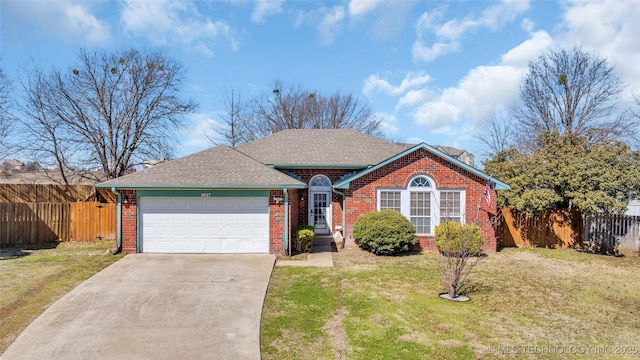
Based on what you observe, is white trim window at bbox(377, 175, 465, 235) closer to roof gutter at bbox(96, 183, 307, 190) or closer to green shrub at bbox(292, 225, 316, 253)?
green shrub at bbox(292, 225, 316, 253)

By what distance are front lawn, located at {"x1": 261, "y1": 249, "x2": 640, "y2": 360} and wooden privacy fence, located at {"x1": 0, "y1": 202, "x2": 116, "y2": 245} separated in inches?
378

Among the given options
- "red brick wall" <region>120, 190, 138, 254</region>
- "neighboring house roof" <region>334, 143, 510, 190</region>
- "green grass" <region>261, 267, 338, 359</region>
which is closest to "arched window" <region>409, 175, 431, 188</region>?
"neighboring house roof" <region>334, 143, 510, 190</region>

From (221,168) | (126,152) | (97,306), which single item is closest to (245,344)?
(97,306)

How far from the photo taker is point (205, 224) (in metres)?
12.8

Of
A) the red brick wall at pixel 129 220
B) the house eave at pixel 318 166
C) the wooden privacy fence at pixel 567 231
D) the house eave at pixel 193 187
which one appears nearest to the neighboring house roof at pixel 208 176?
the house eave at pixel 193 187

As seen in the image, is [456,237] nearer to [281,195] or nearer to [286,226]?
[286,226]

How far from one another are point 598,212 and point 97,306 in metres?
17.3

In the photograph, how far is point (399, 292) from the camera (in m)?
9.02

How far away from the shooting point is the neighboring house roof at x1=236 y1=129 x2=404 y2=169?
54.9ft

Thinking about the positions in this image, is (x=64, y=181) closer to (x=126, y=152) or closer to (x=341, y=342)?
(x=126, y=152)

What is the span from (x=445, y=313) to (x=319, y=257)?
579 cm

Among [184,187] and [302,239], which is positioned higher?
[184,187]

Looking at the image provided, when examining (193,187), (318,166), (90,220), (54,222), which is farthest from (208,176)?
(54,222)

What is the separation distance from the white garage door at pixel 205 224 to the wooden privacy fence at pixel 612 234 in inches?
525
